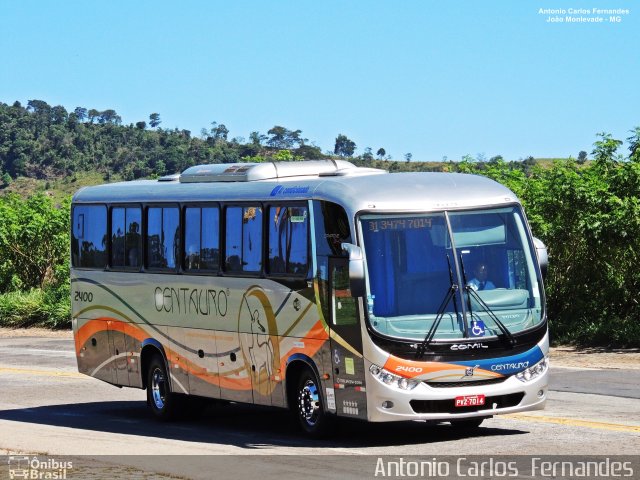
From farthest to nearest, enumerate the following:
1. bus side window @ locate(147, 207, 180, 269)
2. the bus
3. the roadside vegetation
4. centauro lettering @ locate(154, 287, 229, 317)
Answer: the roadside vegetation → bus side window @ locate(147, 207, 180, 269) → centauro lettering @ locate(154, 287, 229, 317) → the bus

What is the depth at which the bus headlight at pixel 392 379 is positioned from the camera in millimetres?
14820

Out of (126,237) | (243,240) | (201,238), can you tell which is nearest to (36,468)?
(243,240)

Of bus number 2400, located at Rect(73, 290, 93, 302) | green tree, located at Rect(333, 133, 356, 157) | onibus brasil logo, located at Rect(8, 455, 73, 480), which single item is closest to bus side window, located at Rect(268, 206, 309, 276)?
onibus brasil logo, located at Rect(8, 455, 73, 480)

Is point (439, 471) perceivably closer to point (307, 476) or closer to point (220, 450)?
point (307, 476)

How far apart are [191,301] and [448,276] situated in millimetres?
4871

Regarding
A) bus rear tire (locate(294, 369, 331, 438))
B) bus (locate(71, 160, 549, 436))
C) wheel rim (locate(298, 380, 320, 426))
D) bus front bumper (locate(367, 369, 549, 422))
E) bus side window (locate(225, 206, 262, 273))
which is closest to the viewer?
bus front bumper (locate(367, 369, 549, 422))

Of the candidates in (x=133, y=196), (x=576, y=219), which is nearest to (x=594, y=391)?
(x=133, y=196)

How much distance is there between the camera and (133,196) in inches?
807

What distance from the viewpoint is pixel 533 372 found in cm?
1538

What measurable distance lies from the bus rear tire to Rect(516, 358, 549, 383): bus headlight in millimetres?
2295

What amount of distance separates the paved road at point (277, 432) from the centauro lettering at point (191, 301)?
1.62 metres

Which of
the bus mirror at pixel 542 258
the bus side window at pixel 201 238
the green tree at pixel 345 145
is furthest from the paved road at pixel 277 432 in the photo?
the green tree at pixel 345 145

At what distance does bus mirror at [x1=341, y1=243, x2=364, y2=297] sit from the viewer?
48.0 ft

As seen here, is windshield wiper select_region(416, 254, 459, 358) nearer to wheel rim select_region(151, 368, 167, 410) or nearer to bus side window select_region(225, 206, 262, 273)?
bus side window select_region(225, 206, 262, 273)
